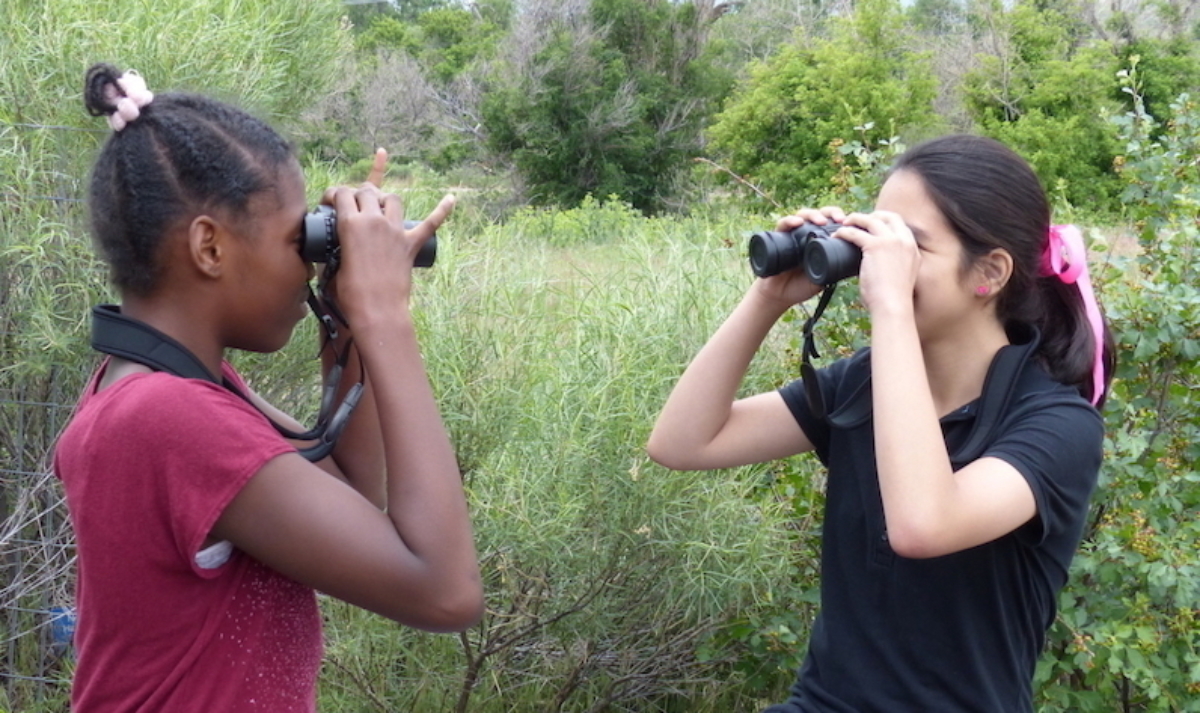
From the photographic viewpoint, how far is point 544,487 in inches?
110

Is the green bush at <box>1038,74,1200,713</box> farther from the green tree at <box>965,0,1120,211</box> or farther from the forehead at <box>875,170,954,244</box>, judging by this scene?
the green tree at <box>965,0,1120,211</box>

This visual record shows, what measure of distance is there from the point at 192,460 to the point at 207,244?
294 millimetres

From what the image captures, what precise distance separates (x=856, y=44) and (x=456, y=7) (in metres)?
22.4

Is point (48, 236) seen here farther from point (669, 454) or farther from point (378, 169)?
point (669, 454)

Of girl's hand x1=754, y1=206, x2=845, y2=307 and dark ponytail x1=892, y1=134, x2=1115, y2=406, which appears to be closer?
dark ponytail x1=892, y1=134, x2=1115, y2=406

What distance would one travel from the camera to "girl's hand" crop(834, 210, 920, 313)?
1711 millimetres

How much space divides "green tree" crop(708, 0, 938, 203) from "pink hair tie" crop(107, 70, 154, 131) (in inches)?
574

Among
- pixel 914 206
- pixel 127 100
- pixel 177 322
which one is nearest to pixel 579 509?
pixel 914 206

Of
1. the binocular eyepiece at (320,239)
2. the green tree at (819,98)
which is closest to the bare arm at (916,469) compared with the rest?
the binocular eyepiece at (320,239)

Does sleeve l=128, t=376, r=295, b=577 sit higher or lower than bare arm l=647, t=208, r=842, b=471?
higher

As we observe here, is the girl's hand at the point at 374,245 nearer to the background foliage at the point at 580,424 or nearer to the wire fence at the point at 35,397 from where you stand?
the background foliage at the point at 580,424

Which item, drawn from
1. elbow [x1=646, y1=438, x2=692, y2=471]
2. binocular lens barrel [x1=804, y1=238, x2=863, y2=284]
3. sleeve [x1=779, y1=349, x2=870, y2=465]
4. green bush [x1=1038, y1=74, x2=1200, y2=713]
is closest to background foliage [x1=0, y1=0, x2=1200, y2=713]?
green bush [x1=1038, y1=74, x2=1200, y2=713]

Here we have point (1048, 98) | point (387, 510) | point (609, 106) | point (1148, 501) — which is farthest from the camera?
point (609, 106)

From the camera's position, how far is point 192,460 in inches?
51.8
